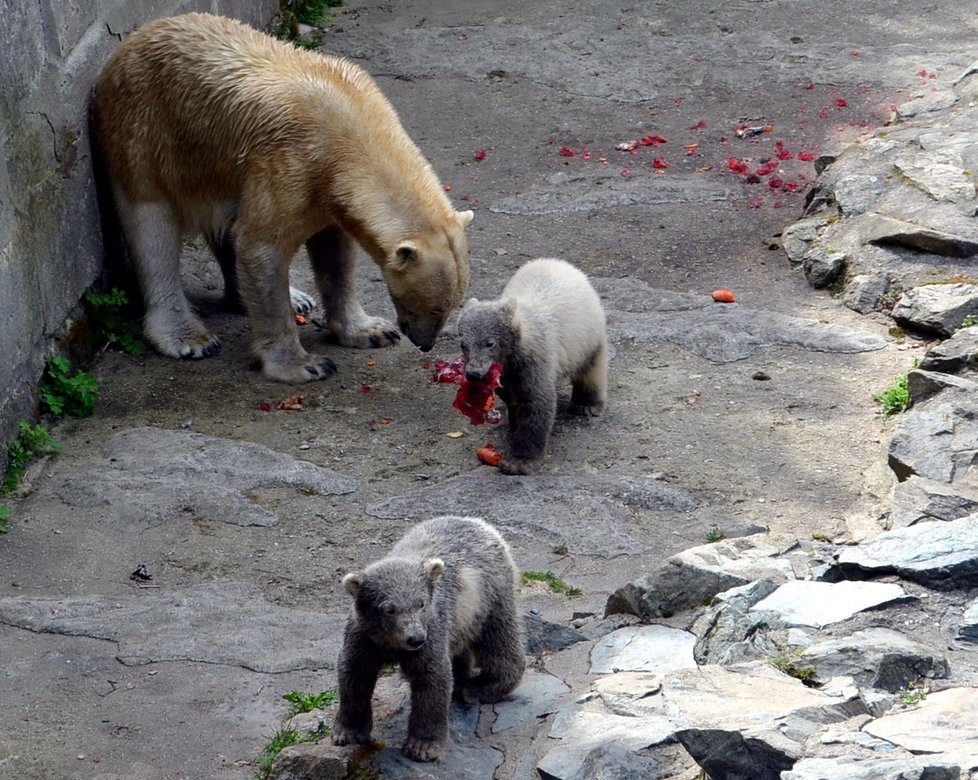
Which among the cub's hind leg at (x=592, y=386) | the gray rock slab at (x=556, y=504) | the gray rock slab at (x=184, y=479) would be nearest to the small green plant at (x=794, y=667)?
the gray rock slab at (x=556, y=504)

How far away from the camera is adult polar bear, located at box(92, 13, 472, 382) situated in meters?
7.38

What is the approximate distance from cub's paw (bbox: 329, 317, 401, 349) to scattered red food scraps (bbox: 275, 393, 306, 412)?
765 mm

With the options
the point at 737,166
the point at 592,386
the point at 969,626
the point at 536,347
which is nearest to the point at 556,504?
the point at 536,347

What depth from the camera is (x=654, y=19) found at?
13.0 meters

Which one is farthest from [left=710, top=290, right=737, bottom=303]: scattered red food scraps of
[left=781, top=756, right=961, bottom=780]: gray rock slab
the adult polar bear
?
[left=781, top=756, right=961, bottom=780]: gray rock slab

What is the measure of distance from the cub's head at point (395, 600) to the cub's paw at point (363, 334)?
405 centimetres

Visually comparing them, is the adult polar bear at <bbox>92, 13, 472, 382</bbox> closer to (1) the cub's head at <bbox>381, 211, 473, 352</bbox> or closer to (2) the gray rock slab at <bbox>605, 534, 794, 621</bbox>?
(1) the cub's head at <bbox>381, 211, 473, 352</bbox>

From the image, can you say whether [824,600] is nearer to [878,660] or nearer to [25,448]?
[878,660]

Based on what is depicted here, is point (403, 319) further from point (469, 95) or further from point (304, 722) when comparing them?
point (469, 95)

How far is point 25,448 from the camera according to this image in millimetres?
6902

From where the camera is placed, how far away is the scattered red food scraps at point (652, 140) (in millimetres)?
10766

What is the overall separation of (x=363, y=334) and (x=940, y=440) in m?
3.41

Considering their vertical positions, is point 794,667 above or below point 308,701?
above

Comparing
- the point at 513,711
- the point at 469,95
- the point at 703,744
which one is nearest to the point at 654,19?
the point at 469,95
